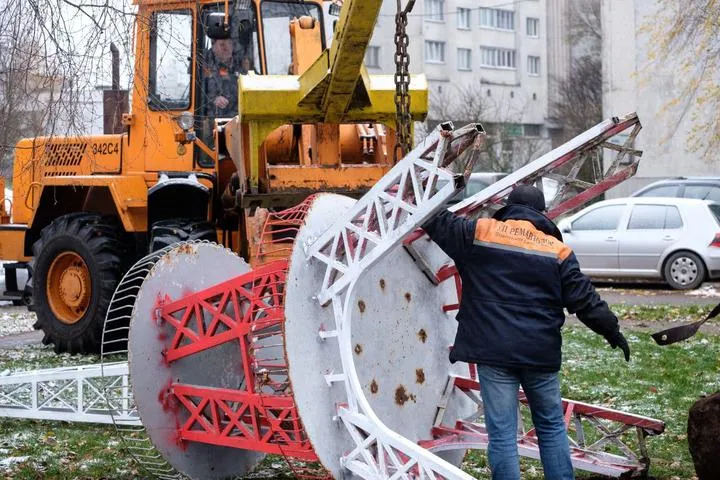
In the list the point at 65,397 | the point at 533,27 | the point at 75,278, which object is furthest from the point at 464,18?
the point at 65,397

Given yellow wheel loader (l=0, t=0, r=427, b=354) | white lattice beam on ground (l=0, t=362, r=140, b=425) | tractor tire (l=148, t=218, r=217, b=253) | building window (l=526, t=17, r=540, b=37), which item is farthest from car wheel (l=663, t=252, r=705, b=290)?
building window (l=526, t=17, r=540, b=37)

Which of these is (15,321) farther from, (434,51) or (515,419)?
(434,51)

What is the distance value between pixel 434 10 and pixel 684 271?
52.2 meters

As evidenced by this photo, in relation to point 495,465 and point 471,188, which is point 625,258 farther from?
point 495,465

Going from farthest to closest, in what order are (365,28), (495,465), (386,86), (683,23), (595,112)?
(595,112)
(683,23)
(386,86)
(365,28)
(495,465)

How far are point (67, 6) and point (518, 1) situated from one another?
227 feet

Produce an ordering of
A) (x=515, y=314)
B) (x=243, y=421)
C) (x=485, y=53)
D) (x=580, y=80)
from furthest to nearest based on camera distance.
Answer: (x=485, y=53) → (x=580, y=80) → (x=243, y=421) → (x=515, y=314)

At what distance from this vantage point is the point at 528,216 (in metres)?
6.29

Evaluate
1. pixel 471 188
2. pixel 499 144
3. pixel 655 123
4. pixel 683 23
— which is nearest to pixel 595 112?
pixel 499 144

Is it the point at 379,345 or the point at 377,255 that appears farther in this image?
the point at 379,345

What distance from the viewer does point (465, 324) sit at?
6289 mm

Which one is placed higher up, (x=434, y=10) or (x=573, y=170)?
(x=434, y=10)

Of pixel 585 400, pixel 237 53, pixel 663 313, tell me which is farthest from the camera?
pixel 663 313

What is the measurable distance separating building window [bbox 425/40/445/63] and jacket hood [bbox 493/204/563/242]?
6366cm
